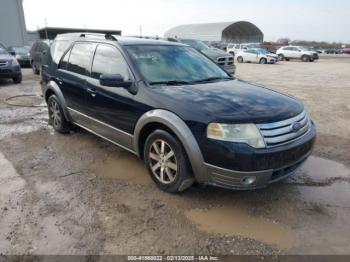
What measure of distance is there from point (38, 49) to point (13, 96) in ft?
19.6

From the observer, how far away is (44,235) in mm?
2984

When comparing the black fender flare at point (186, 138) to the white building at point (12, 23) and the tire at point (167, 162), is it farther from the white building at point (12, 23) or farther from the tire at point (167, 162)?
the white building at point (12, 23)

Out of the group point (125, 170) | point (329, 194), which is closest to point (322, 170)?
point (329, 194)

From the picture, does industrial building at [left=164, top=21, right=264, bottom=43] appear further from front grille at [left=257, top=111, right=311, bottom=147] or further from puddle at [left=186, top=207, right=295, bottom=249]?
puddle at [left=186, top=207, right=295, bottom=249]

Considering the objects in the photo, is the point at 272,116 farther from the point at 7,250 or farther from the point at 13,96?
the point at 13,96

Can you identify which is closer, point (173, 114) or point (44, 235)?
point (44, 235)

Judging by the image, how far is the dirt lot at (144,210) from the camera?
113 inches

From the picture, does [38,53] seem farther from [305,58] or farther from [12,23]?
[305,58]

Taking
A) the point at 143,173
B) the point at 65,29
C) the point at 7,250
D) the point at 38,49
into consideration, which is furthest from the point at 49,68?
the point at 65,29

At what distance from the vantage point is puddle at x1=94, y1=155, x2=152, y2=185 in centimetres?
416

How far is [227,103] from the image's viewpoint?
3.36 meters

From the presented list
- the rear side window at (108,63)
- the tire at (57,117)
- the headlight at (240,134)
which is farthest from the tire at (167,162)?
the tire at (57,117)

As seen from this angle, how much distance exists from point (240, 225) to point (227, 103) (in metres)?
1.24

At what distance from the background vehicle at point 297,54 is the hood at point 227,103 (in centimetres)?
3132
